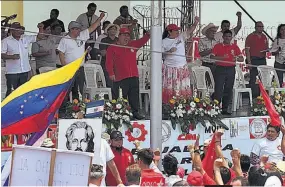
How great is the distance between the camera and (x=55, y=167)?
23.6 feet

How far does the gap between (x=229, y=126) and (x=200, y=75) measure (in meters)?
1.22

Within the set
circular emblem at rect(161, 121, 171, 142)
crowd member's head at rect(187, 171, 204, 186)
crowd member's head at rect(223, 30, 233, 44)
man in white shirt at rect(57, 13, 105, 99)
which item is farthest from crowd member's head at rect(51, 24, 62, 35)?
crowd member's head at rect(187, 171, 204, 186)

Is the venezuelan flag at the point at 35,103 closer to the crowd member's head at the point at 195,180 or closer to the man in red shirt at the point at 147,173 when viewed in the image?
the man in red shirt at the point at 147,173

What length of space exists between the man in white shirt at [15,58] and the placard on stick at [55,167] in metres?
3.96

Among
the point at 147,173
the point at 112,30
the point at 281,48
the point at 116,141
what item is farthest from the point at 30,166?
the point at 281,48

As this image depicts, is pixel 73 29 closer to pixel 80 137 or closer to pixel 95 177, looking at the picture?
pixel 80 137

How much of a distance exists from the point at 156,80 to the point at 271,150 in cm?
148

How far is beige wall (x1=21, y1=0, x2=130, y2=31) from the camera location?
13.8 meters

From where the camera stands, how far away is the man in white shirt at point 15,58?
1127cm

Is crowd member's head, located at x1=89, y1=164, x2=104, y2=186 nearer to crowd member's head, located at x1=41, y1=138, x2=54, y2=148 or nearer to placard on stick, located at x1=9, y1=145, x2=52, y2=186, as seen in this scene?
placard on stick, located at x1=9, y1=145, x2=52, y2=186

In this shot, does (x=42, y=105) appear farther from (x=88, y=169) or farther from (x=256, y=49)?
(x=256, y=49)

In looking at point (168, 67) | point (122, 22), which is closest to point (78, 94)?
point (168, 67)

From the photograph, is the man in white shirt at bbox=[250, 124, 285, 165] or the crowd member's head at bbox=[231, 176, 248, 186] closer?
the crowd member's head at bbox=[231, 176, 248, 186]

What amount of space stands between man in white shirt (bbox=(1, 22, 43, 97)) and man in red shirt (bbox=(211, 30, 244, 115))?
2.74m
